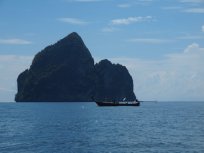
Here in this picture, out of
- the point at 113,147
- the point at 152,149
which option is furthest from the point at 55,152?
the point at 152,149

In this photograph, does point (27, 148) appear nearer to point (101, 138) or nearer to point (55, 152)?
point (55, 152)

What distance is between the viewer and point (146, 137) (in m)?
74.8

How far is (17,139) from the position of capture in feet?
240

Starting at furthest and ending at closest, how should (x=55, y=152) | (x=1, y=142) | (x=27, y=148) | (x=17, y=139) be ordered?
1. (x=17, y=139)
2. (x=1, y=142)
3. (x=27, y=148)
4. (x=55, y=152)

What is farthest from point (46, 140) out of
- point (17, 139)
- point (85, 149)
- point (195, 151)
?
point (195, 151)

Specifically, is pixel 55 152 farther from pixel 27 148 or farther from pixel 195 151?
pixel 195 151

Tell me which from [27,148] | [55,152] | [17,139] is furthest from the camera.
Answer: [17,139]

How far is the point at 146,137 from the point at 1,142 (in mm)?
24999

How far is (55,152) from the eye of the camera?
5653cm

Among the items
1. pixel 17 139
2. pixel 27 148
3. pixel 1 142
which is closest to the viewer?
pixel 27 148

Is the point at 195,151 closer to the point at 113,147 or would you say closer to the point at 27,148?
the point at 113,147

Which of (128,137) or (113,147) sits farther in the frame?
(128,137)

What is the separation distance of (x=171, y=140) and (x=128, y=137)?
842cm

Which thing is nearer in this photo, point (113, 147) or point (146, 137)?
point (113, 147)
